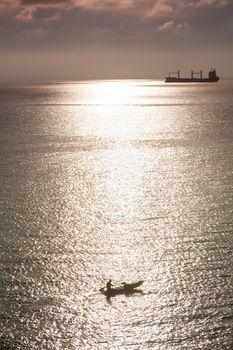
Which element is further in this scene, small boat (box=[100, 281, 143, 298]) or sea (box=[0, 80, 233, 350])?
small boat (box=[100, 281, 143, 298])

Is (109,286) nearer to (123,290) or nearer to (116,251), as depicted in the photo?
(123,290)

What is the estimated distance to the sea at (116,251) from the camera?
2298 cm

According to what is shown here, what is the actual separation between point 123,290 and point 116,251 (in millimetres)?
6162

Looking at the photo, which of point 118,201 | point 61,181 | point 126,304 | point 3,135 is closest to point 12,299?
point 126,304

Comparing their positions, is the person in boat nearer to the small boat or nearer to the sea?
the small boat

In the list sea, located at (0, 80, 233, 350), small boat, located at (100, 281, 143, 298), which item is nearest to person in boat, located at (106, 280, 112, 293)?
small boat, located at (100, 281, 143, 298)

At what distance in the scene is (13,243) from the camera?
33.6m

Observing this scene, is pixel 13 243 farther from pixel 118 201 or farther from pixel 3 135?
pixel 3 135

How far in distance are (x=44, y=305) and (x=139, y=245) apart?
396 inches

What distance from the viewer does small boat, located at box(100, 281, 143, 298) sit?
26.4 m

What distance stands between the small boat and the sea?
0.25m

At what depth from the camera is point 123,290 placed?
2669 cm

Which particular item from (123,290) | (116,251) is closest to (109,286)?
(123,290)

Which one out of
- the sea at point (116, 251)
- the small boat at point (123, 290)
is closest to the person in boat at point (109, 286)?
the small boat at point (123, 290)
